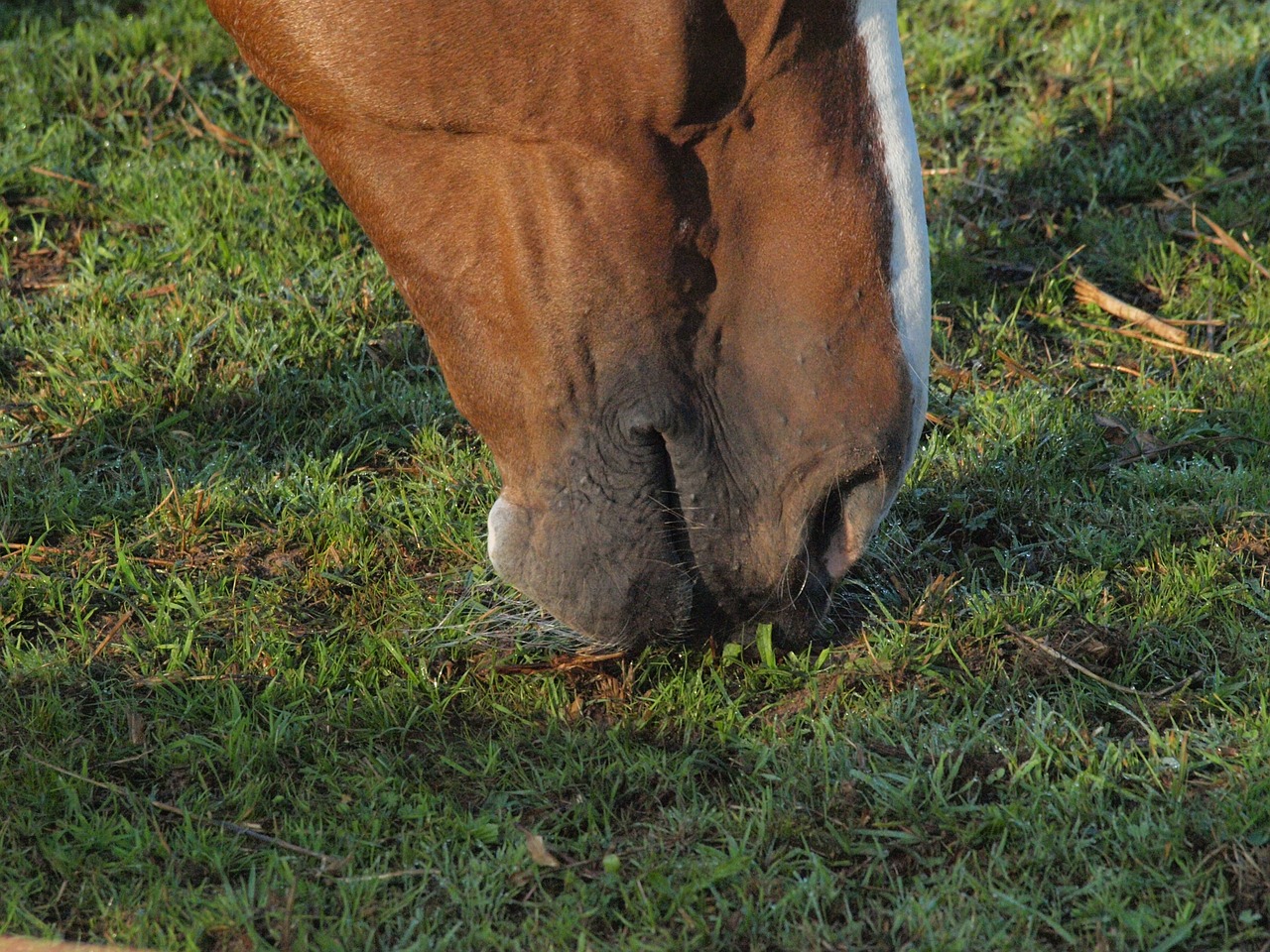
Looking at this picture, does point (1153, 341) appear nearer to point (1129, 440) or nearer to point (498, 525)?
point (1129, 440)

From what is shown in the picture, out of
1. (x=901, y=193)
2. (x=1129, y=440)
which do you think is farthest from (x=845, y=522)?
(x=1129, y=440)

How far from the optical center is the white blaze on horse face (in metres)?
2.20

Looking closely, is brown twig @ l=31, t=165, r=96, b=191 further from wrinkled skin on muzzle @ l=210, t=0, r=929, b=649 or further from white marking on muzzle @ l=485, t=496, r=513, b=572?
white marking on muzzle @ l=485, t=496, r=513, b=572

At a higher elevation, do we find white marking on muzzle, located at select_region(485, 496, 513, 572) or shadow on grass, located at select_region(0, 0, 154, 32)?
white marking on muzzle, located at select_region(485, 496, 513, 572)

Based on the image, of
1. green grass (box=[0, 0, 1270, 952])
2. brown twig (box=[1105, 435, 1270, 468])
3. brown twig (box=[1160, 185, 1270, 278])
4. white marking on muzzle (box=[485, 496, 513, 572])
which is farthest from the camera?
brown twig (box=[1160, 185, 1270, 278])

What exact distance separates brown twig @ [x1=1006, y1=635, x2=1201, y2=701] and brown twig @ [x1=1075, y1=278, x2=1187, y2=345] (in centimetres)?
151

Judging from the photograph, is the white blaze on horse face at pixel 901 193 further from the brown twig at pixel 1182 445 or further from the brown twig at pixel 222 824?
the brown twig at pixel 1182 445

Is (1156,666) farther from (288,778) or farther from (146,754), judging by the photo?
(146,754)

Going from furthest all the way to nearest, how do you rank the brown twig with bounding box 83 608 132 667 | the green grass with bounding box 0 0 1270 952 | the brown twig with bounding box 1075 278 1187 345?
the brown twig with bounding box 1075 278 1187 345 → the brown twig with bounding box 83 608 132 667 → the green grass with bounding box 0 0 1270 952

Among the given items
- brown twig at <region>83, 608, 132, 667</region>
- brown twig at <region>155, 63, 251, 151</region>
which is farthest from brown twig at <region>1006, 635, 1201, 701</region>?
brown twig at <region>155, 63, 251, 151</region>

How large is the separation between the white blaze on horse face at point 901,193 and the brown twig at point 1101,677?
70 centimetres

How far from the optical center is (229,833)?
2.43 metres

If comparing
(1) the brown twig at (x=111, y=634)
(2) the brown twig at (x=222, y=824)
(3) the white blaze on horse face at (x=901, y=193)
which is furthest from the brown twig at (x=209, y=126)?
(3) the white blaze on horse face at (x=901, y=193)

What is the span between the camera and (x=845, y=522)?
2355 mm
